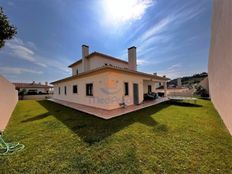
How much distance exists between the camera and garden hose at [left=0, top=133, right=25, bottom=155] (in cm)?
350

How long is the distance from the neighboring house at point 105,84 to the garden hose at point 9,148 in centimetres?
564

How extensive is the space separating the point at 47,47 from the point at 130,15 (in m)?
10.2

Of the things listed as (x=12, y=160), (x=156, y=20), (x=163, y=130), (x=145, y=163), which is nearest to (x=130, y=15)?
(x=156, y=20)

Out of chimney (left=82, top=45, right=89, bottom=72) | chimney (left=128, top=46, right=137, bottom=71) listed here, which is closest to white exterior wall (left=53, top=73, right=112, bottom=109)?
chimney (left=82, top=45, right=89, bottom=72)

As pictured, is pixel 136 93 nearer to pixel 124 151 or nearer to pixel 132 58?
pixel 132 58

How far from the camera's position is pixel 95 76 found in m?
9.89

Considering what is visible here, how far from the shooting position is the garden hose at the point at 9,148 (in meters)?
3.50

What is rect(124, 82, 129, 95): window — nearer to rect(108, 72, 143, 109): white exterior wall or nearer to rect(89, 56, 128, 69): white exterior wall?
rect(108, 72, 143, 109): white exterior wall

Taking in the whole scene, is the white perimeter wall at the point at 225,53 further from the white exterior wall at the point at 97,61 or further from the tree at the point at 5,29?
the white exterior wall at the point at 97,61

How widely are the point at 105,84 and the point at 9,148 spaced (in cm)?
615

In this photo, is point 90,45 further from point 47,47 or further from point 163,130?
point 163,130

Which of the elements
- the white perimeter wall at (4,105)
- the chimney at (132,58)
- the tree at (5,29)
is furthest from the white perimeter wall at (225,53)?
the white perimeter wall at (4,105)

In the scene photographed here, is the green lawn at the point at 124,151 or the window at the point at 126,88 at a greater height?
the window at the point at 126,88

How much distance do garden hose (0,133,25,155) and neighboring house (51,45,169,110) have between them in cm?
564
